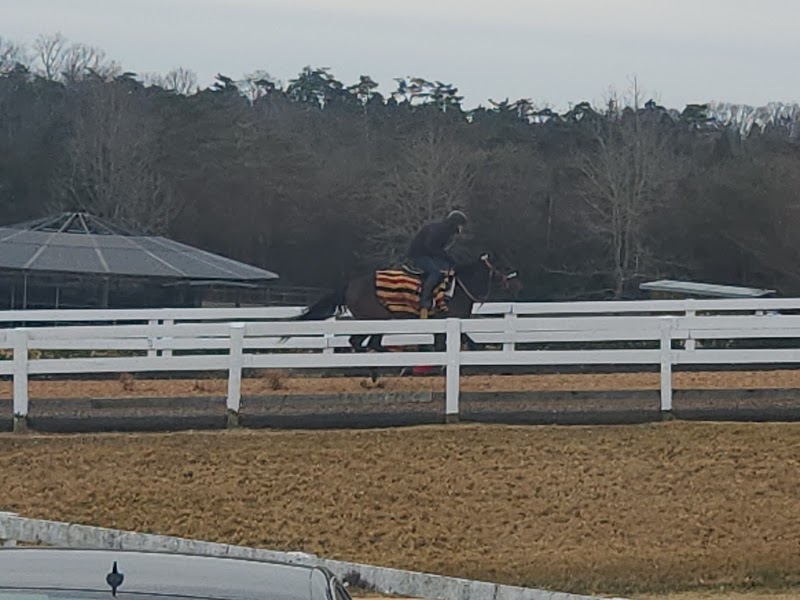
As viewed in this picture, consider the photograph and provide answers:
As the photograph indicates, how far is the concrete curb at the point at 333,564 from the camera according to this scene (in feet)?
31.0

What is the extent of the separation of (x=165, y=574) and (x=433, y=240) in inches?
568

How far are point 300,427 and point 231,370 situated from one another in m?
0.93

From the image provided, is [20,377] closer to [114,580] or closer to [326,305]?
[326,305]

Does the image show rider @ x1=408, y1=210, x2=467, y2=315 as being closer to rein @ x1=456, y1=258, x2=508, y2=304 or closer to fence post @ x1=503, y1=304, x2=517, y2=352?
rein @ x1=456, y1=258, x2=508, y2=304

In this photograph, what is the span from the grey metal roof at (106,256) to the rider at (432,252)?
60.9ft

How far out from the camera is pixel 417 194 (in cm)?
5022

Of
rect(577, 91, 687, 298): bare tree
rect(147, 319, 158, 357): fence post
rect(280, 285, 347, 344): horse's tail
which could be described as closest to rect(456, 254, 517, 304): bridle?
rect(280, 285, 347, 344): horse's tail

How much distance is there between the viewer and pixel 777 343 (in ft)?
78.9

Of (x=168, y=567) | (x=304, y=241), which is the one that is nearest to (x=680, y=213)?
(x=304, y=241)

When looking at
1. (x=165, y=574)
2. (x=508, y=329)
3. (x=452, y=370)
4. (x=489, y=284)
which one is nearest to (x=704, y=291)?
(x=489, y=284)

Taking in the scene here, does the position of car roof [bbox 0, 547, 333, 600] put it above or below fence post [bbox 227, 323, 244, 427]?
above

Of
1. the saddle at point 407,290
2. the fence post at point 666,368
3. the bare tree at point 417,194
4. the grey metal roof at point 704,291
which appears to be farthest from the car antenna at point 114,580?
the bare tree at point 417,194

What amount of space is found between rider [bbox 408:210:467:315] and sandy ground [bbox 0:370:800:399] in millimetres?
1258

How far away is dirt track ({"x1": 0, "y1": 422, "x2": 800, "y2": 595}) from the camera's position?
1184 centimetres
